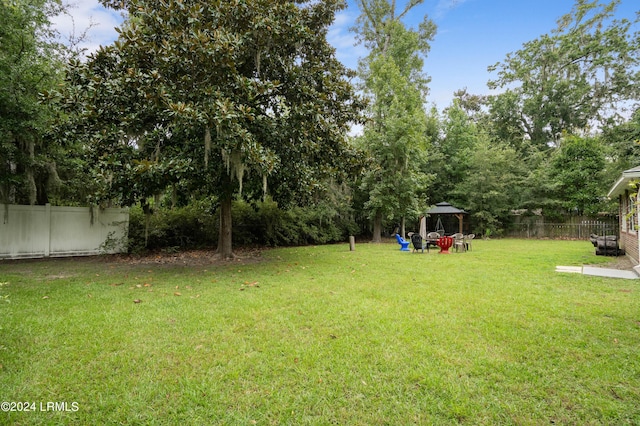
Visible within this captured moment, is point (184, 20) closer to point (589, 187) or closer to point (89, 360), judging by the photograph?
point (89, 360)

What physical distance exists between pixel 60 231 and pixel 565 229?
23.8 metres

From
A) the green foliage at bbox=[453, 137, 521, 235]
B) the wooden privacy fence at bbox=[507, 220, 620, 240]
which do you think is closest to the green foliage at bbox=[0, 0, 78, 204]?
the green foliage at bbox=[453, 137, 521, 235]

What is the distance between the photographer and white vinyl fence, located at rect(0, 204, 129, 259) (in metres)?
8.88

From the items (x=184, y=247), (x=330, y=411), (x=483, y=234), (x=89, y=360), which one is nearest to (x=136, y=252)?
(x=184, y=247)

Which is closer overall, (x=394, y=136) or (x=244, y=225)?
(x=244, y=225)

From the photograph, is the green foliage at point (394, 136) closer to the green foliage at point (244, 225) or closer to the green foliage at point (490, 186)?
the green foliage at point (244, 225)

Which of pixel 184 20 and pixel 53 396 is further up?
pixel 184 20

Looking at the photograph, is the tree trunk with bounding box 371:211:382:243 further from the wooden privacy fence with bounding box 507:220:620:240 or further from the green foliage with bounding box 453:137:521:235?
the wooden privacy fence with bounding box 507:220:620:240

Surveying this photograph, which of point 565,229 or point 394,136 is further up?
point 394,136

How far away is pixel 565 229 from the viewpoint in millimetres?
18312

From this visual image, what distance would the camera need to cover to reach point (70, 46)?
8562mm

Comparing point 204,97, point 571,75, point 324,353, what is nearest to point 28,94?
point 204,97

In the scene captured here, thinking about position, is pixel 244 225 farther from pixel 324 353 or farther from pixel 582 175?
pixel 582 175

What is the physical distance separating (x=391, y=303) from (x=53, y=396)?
375 cm
